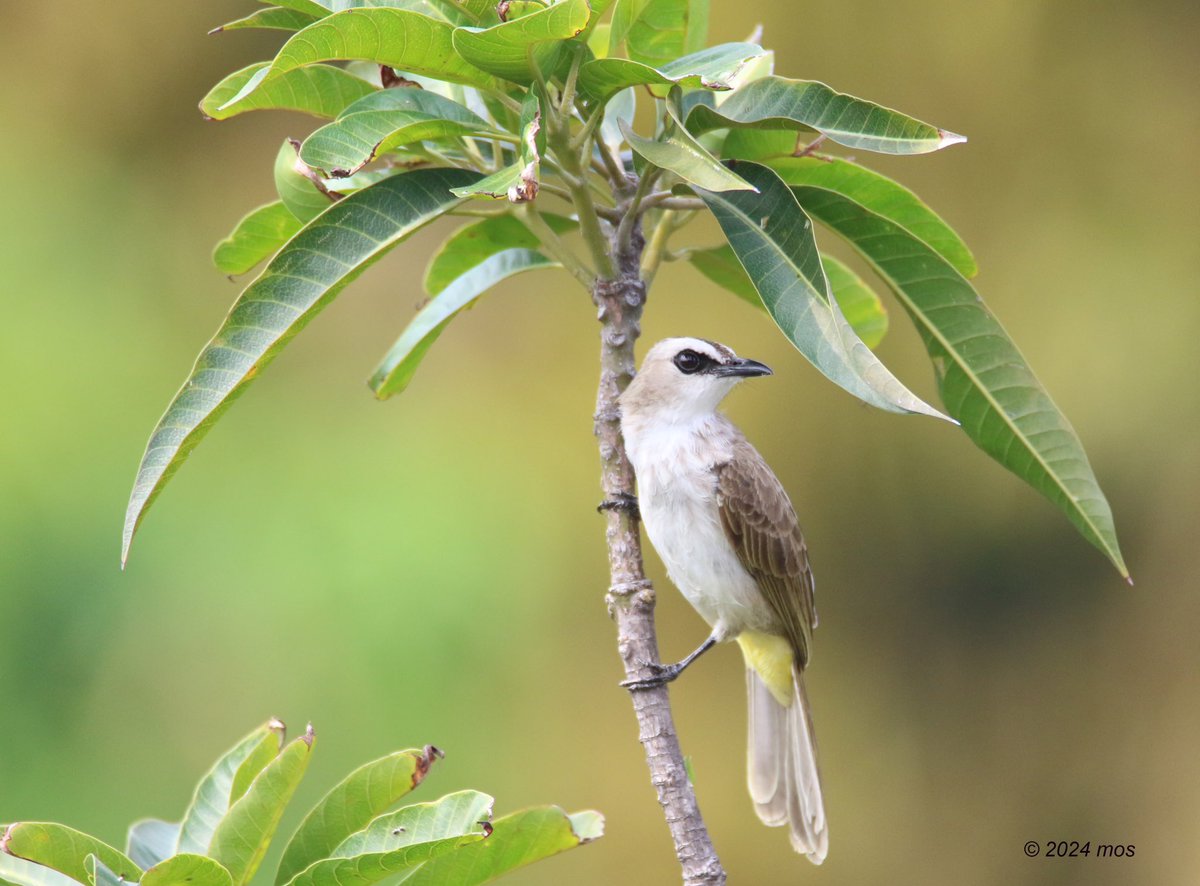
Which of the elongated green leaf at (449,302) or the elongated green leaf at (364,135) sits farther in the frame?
the elongated green leaf at (449,302)

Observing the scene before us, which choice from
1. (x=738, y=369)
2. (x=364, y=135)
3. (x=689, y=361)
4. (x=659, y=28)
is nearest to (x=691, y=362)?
(x=689, y=361)

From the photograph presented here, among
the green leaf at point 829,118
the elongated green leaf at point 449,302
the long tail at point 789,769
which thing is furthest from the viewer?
the long tail at point 789,769

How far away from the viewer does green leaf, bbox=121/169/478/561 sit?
5.16 feet

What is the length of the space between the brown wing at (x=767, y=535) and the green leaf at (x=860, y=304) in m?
0.59

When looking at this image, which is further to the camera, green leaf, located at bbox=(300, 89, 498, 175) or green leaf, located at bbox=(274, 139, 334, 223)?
green leaf, located at bbox=(274, 139, 334, 223)

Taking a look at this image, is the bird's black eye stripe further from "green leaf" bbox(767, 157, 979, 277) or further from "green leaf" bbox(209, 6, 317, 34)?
"green leaf" bbox(209, 6, 317, 34)

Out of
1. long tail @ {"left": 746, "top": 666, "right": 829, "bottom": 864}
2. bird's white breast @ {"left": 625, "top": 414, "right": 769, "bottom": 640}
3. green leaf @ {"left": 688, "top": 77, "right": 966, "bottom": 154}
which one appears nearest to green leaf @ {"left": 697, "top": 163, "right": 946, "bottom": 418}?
green leaf @ {"left": 688, "top": 77, "right": 966, "bottom": 154}

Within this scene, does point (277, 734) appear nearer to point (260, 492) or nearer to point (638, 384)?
point (638, 384)

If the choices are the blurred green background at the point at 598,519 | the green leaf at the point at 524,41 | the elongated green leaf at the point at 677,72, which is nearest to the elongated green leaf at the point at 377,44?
the green leaf at the point at 524,41

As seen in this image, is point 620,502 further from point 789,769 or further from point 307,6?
point 789,769

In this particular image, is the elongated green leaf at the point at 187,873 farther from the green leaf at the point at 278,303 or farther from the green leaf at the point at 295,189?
the green leaf at the point at 295,189

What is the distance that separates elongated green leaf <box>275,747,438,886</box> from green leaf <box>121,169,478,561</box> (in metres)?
0.46

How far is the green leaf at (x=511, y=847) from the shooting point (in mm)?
1658

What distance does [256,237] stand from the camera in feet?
6.88
